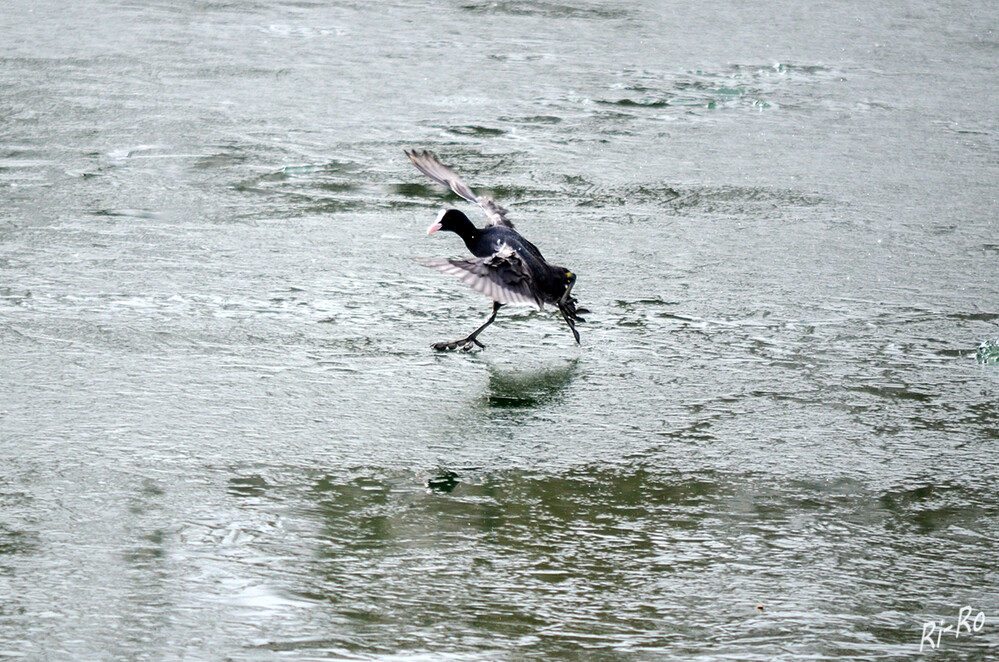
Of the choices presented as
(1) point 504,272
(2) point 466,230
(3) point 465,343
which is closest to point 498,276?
→ (1) point 504,272

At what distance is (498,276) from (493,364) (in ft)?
1.15

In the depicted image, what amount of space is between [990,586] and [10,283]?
161 inches

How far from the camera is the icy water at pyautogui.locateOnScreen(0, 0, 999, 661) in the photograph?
313 centimetres

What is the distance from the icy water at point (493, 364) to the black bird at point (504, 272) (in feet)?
0.55

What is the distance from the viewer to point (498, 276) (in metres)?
4.79

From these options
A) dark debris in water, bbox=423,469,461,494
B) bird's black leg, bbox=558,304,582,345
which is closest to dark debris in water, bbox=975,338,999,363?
bird's black leg, bbox=558,304,582,345

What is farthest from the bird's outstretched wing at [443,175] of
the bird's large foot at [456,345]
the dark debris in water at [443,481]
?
the dark debris in water at [443,481]

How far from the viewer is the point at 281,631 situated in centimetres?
296

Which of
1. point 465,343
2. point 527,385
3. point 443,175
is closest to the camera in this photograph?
point 527,385

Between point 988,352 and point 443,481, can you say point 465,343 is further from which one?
point 988,352

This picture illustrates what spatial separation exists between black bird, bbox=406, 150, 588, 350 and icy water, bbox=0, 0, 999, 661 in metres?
0.17

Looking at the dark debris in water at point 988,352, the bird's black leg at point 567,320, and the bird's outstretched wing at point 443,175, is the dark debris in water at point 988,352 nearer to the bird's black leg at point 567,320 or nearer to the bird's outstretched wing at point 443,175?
the bird's black leg at point 567,320

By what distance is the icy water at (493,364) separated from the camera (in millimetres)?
3133

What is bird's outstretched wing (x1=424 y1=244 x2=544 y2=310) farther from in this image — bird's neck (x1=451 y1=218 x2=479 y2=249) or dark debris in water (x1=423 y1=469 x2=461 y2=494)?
dark debris in water (x1=423 y1=469 x2=461 y2=494)
